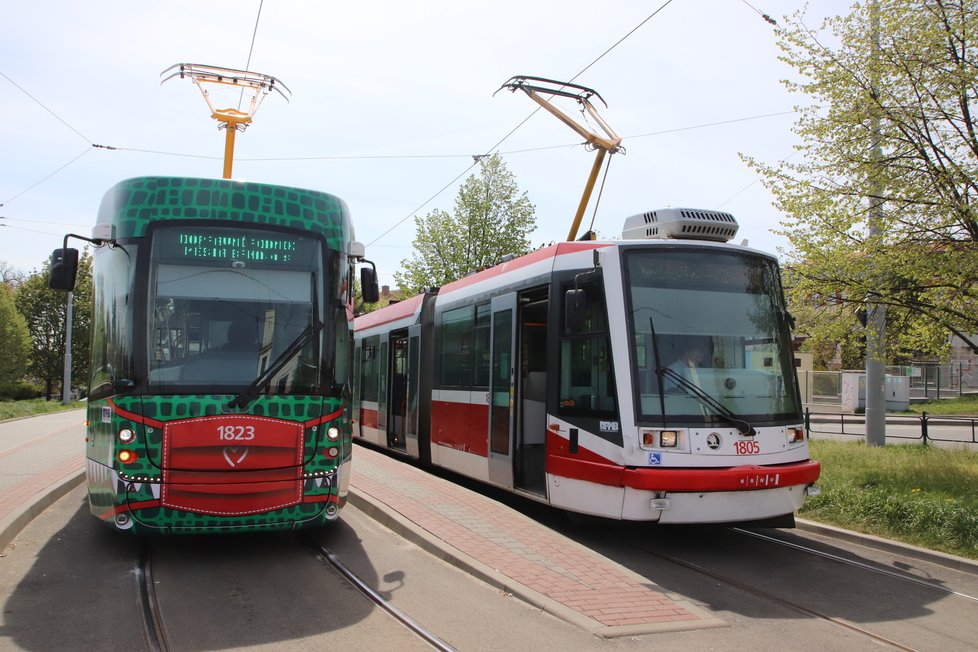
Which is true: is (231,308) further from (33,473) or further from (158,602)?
(33,473)

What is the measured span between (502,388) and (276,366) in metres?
3.48

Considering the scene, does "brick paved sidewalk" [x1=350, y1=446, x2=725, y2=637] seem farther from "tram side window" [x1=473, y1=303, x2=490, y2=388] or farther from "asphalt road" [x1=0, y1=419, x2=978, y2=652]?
"tram side window" [x1=473, y1=303, x2=490, y2=388]

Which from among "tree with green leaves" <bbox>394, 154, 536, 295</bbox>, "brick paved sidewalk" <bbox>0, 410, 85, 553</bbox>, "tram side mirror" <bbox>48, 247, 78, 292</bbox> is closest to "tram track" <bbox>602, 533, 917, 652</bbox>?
"tram side mirror" <bbox>48, 247, 78, 292</bbox>

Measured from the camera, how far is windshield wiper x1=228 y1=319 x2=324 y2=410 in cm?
717

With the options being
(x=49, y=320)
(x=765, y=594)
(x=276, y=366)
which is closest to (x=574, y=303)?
(x=276, y=366)

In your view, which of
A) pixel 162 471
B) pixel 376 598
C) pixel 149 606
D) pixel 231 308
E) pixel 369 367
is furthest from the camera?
pixel 369 367

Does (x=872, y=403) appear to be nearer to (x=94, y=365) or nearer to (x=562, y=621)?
(x=562, y=621)

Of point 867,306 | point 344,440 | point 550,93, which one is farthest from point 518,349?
point 550,93

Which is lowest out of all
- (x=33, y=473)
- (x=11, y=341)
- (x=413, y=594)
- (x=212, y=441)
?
(x=413, y=594)

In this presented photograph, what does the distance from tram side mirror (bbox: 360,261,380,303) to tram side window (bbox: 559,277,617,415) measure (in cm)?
205

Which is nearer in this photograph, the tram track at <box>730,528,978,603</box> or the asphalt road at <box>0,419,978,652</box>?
the asphalt road at <box>0,419,978,652</box>

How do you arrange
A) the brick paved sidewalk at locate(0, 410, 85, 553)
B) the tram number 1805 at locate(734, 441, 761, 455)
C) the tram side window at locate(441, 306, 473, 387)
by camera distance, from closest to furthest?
the tram number 1805 at locate(734, 441, 761, 455), the brick paved sidewalk at locate(0, 410, 85, 553), the tram side window at locate(441, 306, 473, 387)

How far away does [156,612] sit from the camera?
595 centimetres

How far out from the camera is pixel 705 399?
26.2ft
